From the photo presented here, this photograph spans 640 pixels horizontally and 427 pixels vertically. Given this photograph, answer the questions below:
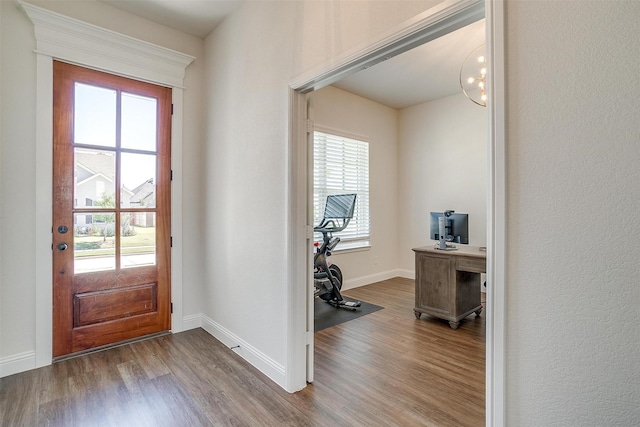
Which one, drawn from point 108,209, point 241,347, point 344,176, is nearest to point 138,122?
point 108,209

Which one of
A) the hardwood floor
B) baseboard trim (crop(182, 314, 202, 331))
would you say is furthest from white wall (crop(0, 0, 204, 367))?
baseboard trim (crop(182, 314, 202, 331))

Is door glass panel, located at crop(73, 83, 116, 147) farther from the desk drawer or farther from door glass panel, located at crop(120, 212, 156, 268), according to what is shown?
the desk drawer

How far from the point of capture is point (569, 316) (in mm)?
1024

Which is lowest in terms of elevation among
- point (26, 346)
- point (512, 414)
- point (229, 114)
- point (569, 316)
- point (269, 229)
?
point (26, 346)

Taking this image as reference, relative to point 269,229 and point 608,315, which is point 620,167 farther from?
point 269,229

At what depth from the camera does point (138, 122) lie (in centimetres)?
298

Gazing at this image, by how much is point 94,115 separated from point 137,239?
1.18 m

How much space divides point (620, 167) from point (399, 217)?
4734 mm

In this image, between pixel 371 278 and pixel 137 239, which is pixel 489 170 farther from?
pixel 371 278

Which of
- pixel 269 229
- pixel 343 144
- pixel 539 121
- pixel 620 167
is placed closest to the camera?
pixel 620 167

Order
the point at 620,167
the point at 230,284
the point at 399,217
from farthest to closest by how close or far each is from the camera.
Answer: the point at 399,217, the point at 230,284, the point at 620,167

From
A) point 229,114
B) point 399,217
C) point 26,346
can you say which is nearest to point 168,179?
point 229,114

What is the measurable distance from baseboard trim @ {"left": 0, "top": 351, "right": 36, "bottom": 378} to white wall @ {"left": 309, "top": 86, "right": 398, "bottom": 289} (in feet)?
11.0

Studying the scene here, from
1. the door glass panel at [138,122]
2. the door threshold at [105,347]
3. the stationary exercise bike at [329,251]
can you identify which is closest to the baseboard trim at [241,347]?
the door threshold at [105,347]
